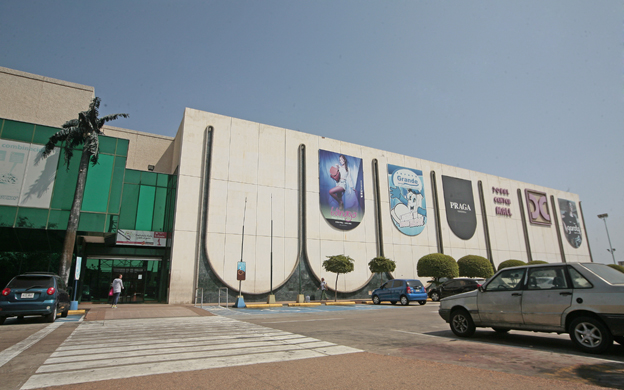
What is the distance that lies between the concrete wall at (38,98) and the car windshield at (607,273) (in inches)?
1263

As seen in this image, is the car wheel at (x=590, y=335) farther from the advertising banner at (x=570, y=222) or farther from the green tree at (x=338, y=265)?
the advertising banner at (x=570, y=222)

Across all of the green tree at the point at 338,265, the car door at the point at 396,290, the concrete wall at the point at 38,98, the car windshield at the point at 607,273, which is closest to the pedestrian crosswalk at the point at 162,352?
the car windshield at the point at 607,273

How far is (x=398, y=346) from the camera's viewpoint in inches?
284

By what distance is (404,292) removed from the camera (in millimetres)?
21812

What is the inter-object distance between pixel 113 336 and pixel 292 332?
4.56 meters

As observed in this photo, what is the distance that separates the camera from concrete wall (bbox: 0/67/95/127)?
2570cm

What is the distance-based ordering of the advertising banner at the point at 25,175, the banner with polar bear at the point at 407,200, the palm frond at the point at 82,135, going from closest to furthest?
1. the advertising banner at the point at 25,175
2. the palm frond at the point at 82,135
3. the banner with polar bear at the point at 407,200

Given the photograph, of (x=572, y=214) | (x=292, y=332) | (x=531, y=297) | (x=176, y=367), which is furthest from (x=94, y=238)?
(x=572, y=214)

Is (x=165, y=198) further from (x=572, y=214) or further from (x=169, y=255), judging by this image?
(x=572, y=214)

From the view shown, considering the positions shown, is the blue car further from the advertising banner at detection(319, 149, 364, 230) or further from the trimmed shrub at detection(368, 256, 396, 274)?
the advertising banner at detection(319, 149, 364, 230)

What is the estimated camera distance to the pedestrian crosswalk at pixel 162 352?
511 cm

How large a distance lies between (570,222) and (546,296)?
173 ft

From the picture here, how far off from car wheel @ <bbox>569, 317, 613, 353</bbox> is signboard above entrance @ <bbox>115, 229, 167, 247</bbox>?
82.5 feet

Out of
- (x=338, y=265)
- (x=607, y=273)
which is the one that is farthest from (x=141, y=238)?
(x=607, y=273)
